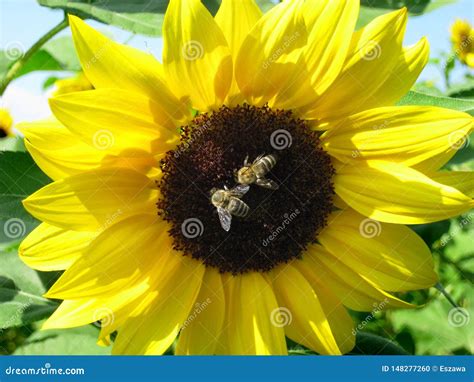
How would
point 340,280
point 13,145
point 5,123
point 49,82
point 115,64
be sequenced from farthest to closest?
point 5,123
point 49,82
point 13,145
point 340,280
point 115,64

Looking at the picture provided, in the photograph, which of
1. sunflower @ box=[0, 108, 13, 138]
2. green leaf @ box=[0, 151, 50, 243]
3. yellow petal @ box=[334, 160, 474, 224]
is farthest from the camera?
sunflower @ box=[0, 108, 13, 138]

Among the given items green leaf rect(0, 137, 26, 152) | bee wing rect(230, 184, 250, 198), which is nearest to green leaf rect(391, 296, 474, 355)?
bee wing rect(230, 184, 250, 198)

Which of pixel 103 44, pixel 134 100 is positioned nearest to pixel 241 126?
pixel 134 100

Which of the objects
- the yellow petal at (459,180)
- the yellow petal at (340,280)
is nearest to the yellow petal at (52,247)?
the yellow petal at (340,280)

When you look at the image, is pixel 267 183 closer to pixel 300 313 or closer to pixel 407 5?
pixel 300 313

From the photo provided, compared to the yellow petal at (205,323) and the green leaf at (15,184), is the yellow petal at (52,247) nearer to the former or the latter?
the green leaf at (15,184)

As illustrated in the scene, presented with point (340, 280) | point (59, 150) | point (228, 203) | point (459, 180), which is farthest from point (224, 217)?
point (459, 180)

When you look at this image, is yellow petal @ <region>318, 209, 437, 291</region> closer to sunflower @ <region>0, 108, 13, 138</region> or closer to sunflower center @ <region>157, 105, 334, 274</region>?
sunflower center @ <region>157, 105, 334, 274</region>
